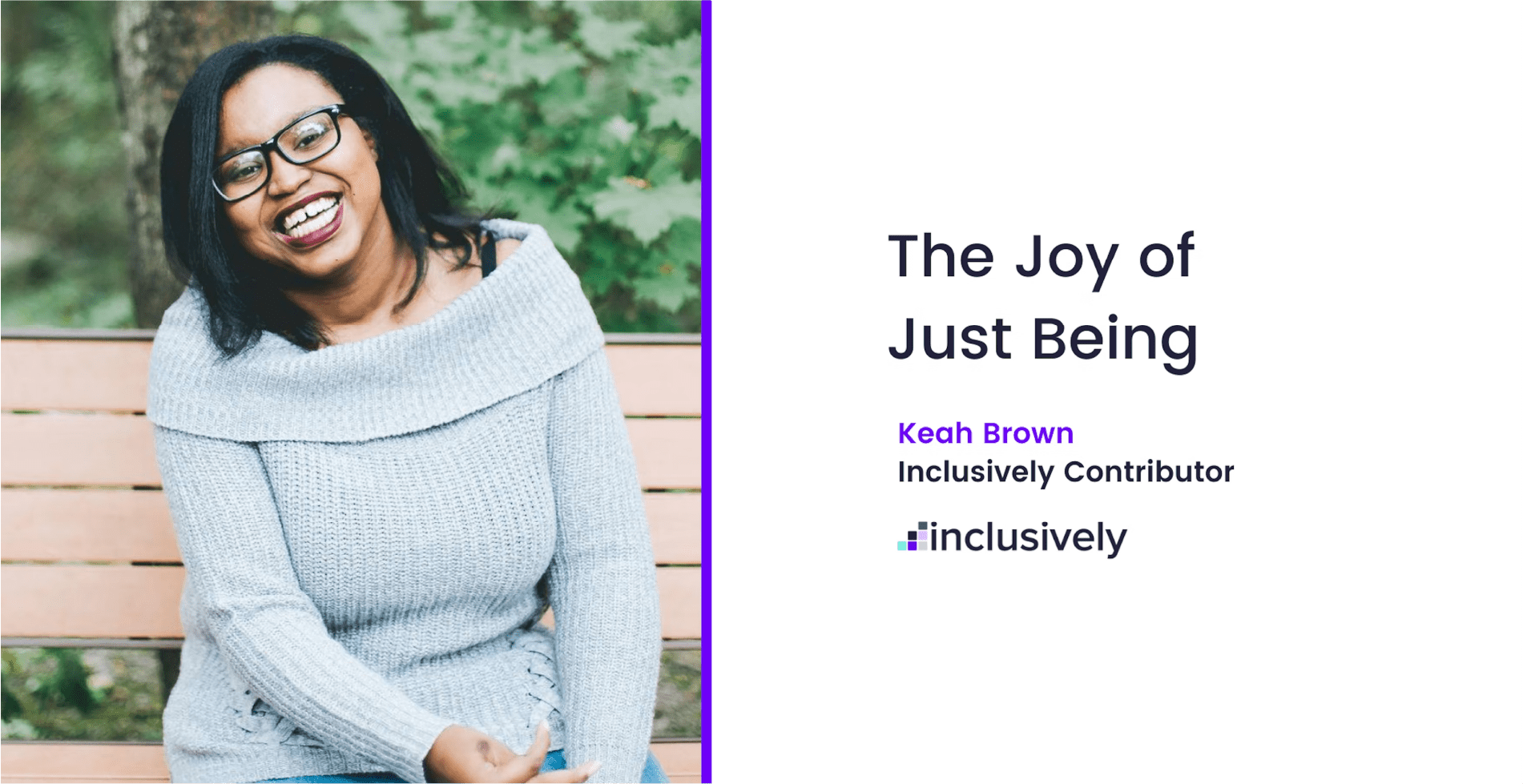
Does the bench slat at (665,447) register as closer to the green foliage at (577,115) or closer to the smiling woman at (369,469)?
the green foliage at (577,115)

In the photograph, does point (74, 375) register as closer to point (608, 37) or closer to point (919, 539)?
point (608, 37)

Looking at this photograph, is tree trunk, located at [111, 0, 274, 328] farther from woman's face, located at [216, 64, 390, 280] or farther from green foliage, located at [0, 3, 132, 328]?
green foliage, located at [0, 3, 132, 328]

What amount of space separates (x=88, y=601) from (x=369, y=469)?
2.85 feet

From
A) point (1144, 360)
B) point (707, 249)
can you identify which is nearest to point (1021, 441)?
point (1144, 360)

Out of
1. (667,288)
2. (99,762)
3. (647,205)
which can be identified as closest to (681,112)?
(647,205)

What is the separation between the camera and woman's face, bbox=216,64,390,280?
63.7 inches

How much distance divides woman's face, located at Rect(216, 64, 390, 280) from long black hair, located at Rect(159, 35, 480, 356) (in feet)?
0.06

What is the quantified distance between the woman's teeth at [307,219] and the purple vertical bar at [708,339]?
1.72ft

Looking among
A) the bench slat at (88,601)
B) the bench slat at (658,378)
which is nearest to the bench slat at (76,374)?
the bench slat at (88,601)

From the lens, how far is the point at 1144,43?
183 cm

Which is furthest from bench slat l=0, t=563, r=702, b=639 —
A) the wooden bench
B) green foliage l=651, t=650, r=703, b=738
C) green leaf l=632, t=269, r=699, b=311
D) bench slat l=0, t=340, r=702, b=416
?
green leaf l=632, t=269, r=699, b=311

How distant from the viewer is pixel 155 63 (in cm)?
217

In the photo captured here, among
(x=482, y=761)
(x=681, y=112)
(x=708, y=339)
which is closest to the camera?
(x=482, y=761)

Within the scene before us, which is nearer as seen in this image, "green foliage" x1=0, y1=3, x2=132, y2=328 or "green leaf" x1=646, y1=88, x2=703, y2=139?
"green leaf" x1=646, y1=88, x2=703, y2=139
